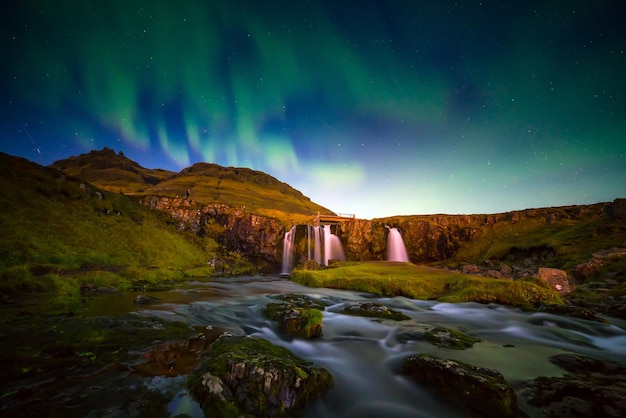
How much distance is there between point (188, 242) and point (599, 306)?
152ft

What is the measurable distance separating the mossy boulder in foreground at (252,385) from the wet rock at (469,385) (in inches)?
101

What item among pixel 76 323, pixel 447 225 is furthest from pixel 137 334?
pixel 447 225

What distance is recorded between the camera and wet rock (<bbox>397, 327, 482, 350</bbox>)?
31.6 feet

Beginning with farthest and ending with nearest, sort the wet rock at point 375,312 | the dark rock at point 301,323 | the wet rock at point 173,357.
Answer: the wet rock at point 375,312 < the dark rock at point 301,323 < the wet rock at point 173,357

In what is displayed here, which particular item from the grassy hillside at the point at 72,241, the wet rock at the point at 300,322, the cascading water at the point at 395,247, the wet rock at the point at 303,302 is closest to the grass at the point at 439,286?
the wet rock at the point at 303,302

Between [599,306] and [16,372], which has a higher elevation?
[16,372]

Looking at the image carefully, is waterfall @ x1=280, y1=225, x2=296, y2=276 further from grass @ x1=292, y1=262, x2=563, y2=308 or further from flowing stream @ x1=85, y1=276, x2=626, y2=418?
flowing stream @ x1=85, y1=276, x2=626, y2=418

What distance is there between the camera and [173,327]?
30.6ft

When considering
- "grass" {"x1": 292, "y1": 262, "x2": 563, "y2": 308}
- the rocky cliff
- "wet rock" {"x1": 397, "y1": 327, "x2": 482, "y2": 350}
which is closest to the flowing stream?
"wet rock" {"x1": 397, "y1": 327, "x2": 482, "y2": 350}

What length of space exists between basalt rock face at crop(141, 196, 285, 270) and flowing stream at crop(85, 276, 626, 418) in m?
37.2

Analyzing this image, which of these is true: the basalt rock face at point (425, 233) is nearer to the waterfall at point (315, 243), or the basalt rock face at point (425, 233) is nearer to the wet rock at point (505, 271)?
the waterfall at point (315, 243)

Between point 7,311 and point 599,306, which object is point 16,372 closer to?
point 7,311

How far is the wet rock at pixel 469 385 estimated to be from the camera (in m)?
5.45

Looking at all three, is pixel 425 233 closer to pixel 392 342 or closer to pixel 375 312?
pixel 375 312
